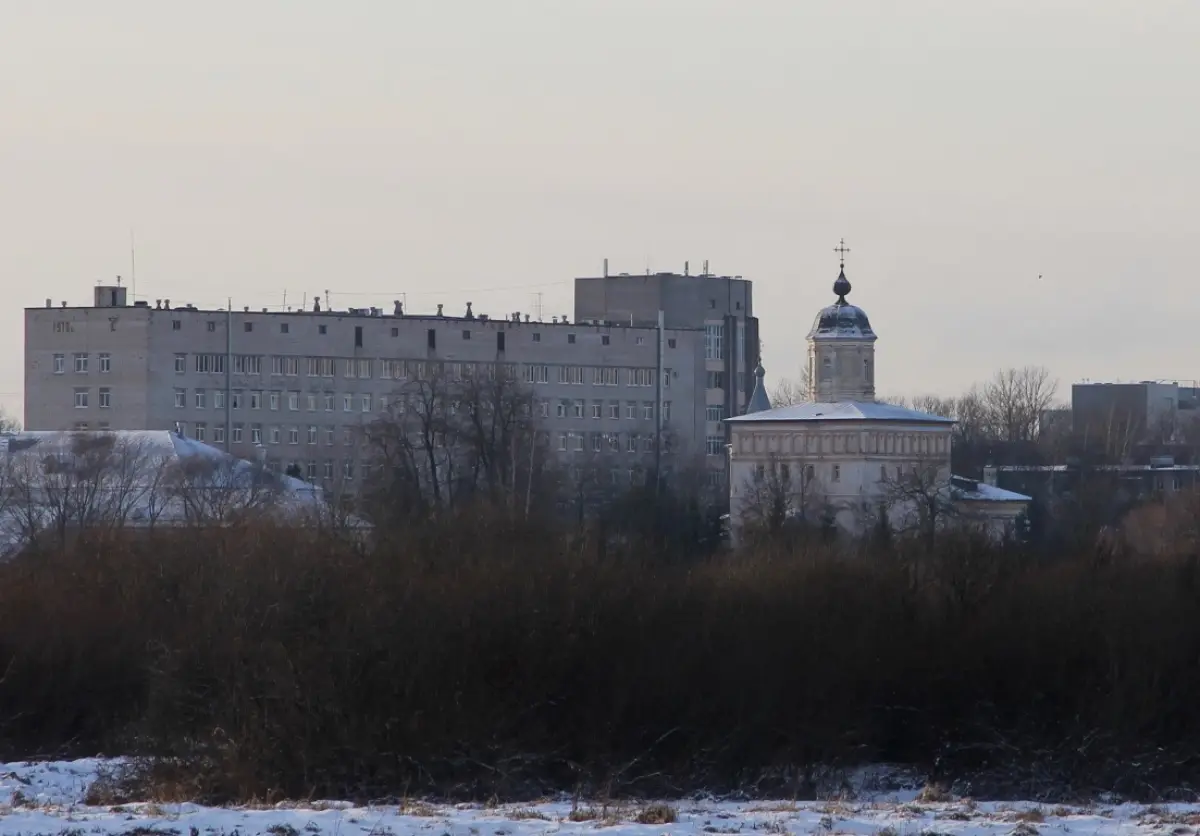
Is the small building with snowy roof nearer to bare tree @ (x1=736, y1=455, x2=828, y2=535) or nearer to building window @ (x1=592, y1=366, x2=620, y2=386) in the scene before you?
bare tree @ (x1=736, y1=455, x2=828, y2=535)

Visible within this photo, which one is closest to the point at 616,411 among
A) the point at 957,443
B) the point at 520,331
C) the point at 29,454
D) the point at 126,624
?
the point at 520,331

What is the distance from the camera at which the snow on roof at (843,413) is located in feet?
282

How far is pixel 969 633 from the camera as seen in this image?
95.1 ft

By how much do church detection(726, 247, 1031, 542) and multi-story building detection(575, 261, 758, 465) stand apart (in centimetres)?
2656

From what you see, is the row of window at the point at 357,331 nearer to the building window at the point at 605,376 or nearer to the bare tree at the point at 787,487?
the building window at the point at 605,376

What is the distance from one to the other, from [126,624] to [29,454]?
44349mm

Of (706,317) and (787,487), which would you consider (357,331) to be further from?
(787,487)

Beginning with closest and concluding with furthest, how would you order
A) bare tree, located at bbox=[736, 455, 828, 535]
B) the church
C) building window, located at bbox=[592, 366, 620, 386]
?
bare tree, located at bbox=[736, 455, 828, 535] → the church → building window, located at bbox=[592, 366, 620, 386]

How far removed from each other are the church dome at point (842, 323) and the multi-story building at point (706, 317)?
88.9 ft

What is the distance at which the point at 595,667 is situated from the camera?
2706cm

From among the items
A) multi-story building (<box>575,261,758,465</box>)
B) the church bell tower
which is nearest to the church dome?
the church bell tower

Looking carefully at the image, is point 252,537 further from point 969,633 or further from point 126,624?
point 969,633

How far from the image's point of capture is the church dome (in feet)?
283

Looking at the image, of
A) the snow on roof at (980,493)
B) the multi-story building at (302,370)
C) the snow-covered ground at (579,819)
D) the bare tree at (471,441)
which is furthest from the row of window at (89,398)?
the snow-covered ground at (579,819)
